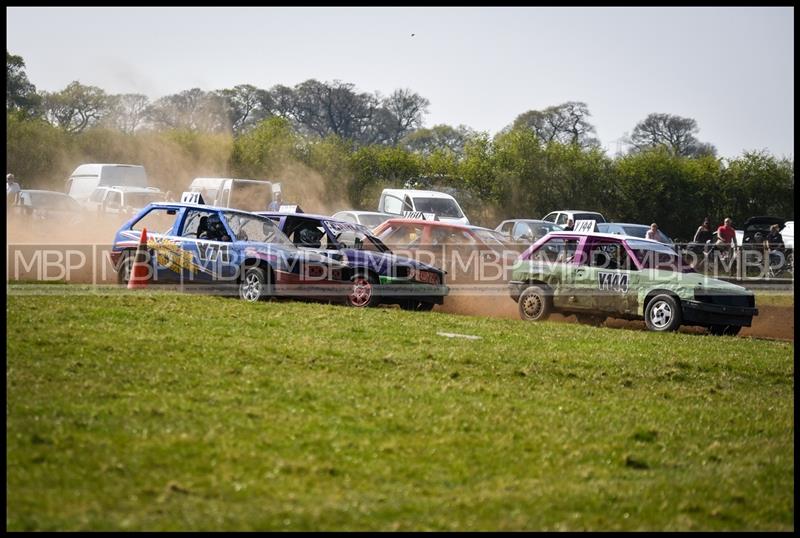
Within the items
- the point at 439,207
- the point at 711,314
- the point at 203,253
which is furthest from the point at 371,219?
the point at 711,314

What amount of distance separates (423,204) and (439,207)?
0.53 meters

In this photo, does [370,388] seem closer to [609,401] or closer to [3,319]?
[609,401]

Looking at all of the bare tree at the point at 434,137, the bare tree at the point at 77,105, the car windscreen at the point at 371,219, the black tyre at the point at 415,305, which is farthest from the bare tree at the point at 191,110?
the black tyre at the point at 415,305

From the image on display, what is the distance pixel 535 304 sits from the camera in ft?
55.2

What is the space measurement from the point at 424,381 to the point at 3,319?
423 centimetres

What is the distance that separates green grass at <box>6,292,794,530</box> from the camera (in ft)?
19.9

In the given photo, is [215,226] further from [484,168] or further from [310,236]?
[484,168]

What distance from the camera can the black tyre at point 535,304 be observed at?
1669 cm

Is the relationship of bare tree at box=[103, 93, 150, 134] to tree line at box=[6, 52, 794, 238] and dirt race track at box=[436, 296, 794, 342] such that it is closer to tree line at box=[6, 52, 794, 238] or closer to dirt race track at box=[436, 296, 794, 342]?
tree line at box=[6, 52, 794, 238]

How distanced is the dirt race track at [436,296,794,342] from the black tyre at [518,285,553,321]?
2.16 feet

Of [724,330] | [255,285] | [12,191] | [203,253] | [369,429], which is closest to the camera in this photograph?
[369,429]

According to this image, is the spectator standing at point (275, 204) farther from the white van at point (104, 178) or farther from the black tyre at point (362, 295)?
the black tyre at point (362, 295)

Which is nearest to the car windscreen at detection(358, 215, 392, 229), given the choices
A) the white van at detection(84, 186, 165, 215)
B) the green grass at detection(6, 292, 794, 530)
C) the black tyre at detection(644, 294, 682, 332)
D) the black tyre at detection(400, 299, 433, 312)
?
the black tyre at detection(400, 299, 433, 312)

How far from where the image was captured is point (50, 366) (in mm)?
9180
